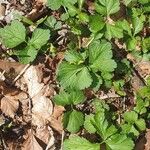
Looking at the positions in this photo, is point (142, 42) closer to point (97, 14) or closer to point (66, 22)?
point (97, 14)

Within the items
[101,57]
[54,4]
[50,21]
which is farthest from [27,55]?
[101,57]

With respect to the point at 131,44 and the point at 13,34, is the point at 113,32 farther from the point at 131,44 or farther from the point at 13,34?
the point at 13,34

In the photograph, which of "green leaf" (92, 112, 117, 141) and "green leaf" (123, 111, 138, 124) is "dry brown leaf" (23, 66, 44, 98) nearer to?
"green leaf" (92, 112, 117, 141)

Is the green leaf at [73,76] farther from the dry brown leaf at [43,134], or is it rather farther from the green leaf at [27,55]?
the dry brown leaf at [43,134]

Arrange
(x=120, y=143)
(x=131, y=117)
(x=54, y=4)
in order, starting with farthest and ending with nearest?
(x=54, y=4) < (x=131, y=117) < (x=120, y=143)

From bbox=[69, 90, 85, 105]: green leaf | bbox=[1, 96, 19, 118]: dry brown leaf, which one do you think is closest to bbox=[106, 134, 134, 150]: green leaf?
bbox=[69, 90, 85, 105]: green leaf

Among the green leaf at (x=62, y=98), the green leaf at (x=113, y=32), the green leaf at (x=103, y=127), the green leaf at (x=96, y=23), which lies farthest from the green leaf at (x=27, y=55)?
the green leaf at (x=103, y=127)
